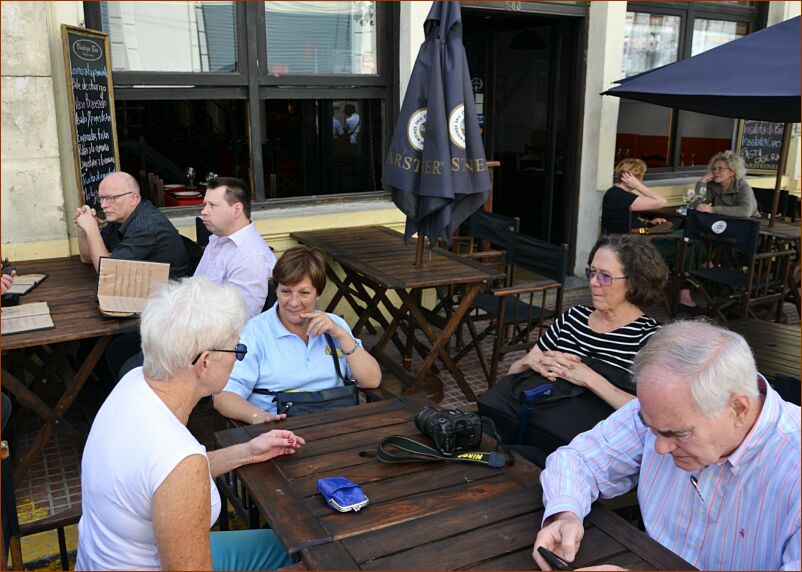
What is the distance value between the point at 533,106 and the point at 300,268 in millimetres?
5279

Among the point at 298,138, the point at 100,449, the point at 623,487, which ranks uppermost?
the point at 298,138

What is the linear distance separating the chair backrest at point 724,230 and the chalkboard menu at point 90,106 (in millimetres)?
4391

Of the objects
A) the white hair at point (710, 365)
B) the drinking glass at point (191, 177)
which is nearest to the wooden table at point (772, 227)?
the drinking glass at point (191, 177)

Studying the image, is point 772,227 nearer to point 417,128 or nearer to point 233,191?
point 417,128

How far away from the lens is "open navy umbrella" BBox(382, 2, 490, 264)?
13.4 feet

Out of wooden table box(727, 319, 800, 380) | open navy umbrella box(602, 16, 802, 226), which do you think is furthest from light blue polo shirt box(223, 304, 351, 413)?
wooden table box(727, 319, 800, 380)

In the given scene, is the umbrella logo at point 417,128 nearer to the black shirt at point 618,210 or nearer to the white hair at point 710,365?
the black shirt at point 618,210

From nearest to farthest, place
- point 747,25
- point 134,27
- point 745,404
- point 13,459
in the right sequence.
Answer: point 745,404, point 13,459, point 134,27, point 747,25

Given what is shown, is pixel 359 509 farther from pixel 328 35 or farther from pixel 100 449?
pixel 328 35

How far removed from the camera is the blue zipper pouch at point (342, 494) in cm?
182

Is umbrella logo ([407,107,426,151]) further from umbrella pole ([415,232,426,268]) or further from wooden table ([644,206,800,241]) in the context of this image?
wooden table ([644,206,800,241])

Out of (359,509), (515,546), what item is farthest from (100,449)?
(515,546)

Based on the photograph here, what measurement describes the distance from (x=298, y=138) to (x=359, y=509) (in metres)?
4.53

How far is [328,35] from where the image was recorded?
5.59 meters
